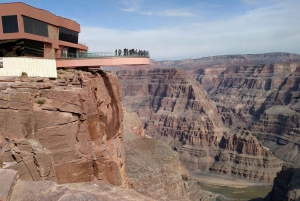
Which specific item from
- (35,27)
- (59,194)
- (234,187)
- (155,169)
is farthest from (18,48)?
(234,187)

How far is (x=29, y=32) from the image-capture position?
25.1m

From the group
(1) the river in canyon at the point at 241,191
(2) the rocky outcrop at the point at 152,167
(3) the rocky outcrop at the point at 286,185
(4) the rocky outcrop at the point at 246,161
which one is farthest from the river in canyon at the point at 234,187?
(2) the rocky outcrop at the point at 152,167

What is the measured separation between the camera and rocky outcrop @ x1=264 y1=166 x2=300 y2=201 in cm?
6201

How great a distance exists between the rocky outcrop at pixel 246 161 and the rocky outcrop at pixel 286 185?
86.7 ft

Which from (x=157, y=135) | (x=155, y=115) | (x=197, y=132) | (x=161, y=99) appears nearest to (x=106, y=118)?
(x=197, y=132)

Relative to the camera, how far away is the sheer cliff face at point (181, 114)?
129 metres

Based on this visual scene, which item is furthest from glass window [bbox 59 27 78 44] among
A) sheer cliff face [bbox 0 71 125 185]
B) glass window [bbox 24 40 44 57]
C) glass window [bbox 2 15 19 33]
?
sheer cliff face [bbox 0 71 125 185]

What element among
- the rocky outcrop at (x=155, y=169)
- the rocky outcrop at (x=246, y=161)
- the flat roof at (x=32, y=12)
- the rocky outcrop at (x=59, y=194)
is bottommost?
the rocky outcrop at (x=246, y=161)

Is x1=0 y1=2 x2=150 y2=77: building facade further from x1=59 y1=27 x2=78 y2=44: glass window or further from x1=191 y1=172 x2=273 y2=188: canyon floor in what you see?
x1=191 y1=172 x2=273 y2=188: canyon floor

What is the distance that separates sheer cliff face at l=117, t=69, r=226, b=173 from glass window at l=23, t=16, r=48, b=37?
9860cm

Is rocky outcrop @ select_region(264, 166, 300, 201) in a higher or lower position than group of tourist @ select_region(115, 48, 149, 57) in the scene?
lower

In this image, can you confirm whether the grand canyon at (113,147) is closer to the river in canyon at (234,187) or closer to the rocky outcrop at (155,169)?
the rocky outcrop at (155,169)

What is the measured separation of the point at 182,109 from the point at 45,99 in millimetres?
146949

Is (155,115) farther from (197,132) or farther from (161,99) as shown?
(197,132)
